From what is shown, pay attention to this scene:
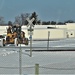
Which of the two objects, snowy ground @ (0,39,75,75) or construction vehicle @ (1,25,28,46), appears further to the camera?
construction vehicle @ (1,25,28,46)

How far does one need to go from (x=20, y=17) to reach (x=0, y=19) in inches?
441

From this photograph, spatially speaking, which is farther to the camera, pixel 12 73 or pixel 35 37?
pixel 35 37

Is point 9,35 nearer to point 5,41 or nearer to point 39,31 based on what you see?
point 5,41

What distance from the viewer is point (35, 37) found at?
3585 inches

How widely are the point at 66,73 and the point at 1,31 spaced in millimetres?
79593

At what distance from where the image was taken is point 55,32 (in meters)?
93.4

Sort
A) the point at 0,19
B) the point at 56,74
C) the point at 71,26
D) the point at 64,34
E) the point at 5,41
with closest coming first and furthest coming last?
1. the point at 56,74
2. the point at 5,41
3. the point at 64,34
4. the point at 71,26
5. the point at 0,19

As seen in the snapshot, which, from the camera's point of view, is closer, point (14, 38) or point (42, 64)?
point (42, 64)

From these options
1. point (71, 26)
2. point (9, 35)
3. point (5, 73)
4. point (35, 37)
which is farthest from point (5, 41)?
point (71, 26)

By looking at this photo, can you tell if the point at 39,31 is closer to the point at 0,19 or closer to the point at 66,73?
the point at 0,19

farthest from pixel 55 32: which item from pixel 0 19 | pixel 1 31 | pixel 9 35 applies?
pixel 0 19

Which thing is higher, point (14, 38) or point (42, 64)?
point (14, 38)

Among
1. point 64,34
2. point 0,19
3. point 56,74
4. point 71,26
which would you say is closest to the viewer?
point 56,74

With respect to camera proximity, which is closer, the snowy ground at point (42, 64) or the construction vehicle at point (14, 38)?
the snowy ground at point (42, 64)
